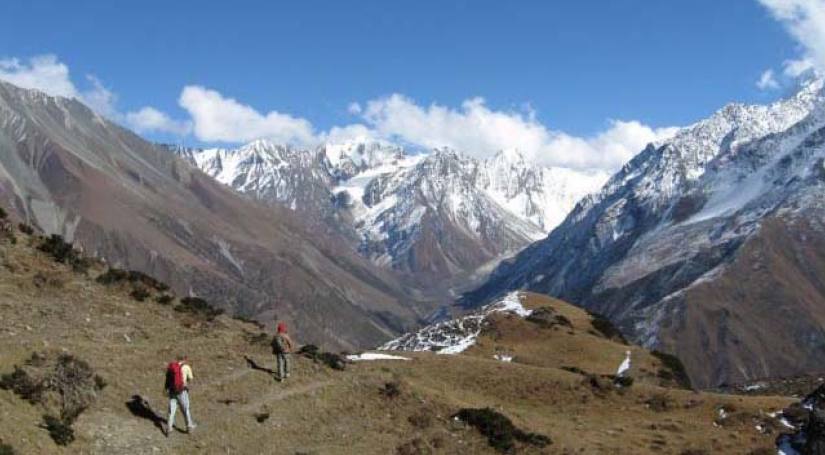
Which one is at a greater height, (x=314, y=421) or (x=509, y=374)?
(x=509, y=374)

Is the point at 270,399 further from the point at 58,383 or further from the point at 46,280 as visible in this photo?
the point at 46,280

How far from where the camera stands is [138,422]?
38.4 m

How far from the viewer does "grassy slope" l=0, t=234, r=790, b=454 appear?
3862 cm

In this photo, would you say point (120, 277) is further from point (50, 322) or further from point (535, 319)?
point (535, 319)

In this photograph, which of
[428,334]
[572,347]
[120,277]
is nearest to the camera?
[120,277]

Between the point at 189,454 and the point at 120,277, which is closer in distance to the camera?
the point at 189,454

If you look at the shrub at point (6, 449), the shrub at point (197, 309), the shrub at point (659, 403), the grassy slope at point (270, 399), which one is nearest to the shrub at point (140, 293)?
the grassy slope at point (270, 399)

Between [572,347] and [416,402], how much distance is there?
62.0 m

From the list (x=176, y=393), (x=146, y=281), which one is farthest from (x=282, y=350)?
(x=146, y=281)

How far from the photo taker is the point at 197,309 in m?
56.1

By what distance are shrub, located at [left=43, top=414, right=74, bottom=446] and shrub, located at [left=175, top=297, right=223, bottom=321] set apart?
19726 millimetres

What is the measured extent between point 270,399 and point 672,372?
75160 millimetres

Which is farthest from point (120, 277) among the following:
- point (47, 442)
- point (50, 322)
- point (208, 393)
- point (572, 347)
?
point (572, 347)

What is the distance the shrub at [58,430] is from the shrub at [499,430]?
62.0ft
